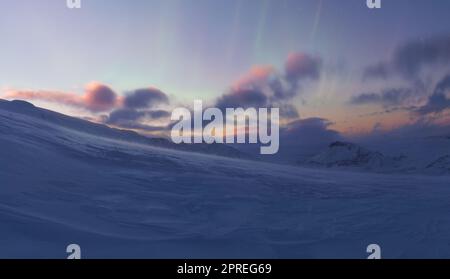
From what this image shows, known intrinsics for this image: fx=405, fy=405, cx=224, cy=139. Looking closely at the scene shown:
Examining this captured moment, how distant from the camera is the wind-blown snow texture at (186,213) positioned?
24.6 feet

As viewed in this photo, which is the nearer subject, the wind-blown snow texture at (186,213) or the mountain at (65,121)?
the wind-blown snow texture at (186,213)

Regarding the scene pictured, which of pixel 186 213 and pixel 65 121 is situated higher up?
pixel 65 121

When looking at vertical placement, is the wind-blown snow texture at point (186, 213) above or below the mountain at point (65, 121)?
below

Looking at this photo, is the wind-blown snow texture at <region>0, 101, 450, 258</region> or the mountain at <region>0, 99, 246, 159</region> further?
the mountain at <region>0, 99, 246, 159</region>

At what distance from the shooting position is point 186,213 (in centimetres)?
979

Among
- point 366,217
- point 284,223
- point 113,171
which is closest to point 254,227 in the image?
point 284,223

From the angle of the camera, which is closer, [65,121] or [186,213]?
[186,213]

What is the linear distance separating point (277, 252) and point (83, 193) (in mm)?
5337

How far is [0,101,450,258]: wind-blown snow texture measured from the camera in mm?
7512

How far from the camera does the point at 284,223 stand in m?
9.45

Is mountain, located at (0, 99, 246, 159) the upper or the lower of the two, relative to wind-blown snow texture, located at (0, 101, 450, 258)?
upper
